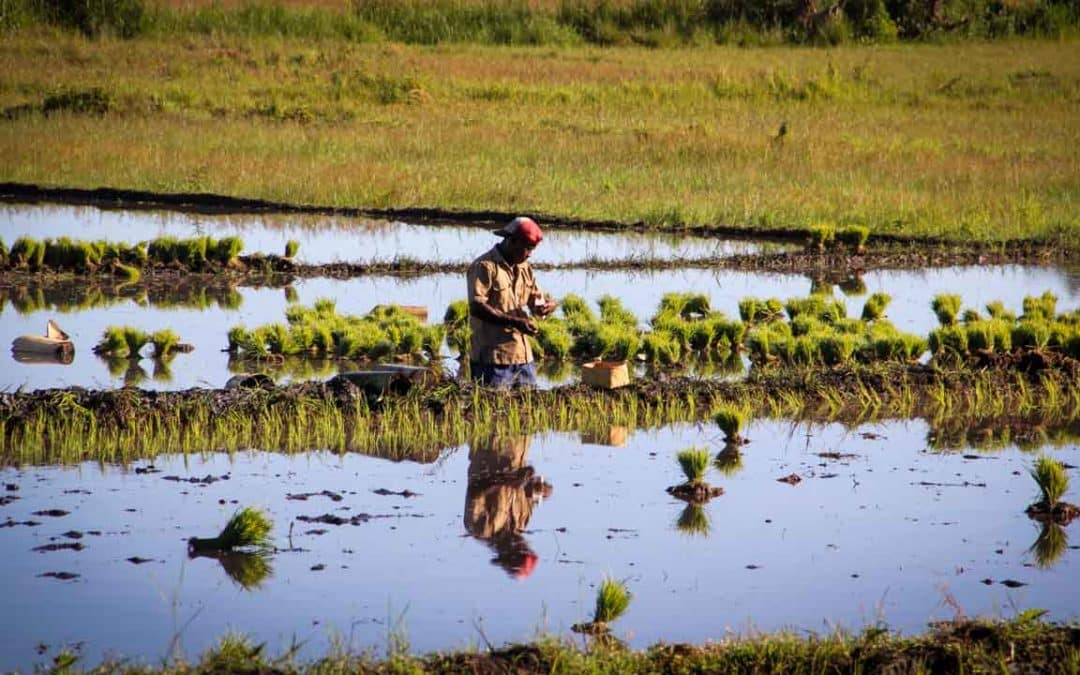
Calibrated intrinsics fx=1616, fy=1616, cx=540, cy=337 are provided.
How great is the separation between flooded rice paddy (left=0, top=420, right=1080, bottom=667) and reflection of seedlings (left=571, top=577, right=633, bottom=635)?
100 mm

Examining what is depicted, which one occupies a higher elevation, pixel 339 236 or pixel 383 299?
pixel 339 236

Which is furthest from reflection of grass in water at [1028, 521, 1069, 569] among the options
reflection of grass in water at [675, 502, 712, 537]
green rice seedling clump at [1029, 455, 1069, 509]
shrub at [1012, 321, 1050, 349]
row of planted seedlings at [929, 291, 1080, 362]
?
shrub at [1012, 321, 1050, 349]

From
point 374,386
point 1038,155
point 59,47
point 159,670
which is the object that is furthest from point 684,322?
point 59,47

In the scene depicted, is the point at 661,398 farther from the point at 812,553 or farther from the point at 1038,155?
the point at 1038,155

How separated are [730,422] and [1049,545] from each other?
2.15 metres

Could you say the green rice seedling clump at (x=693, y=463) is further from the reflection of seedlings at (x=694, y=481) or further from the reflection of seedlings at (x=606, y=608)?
the reflection of seedlings at (x=606, y=608)

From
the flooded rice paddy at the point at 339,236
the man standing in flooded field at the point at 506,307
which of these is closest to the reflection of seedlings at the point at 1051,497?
the man standing in flooded field at the point at 506,307

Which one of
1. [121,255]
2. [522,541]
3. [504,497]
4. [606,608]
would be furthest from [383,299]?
[606,608]

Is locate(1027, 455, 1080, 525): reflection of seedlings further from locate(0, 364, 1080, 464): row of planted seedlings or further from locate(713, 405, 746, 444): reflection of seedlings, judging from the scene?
locate(0, 364, 1080, 464): row of planted seedlings

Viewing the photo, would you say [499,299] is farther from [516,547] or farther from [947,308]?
[947,308]

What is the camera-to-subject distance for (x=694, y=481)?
804 centimetres

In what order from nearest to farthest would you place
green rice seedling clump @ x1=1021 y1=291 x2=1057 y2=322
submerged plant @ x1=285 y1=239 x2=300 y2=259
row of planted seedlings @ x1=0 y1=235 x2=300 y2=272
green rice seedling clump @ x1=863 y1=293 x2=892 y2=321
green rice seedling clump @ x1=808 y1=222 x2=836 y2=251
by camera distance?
green rice seedling clump @ x1=1021 y1=291 x2=1057 y2=322 → green rice seedling clump @ x1=863 y1=293 x2=892 y2=321 → row of planted seedlings @ x1=0 y1=235 x2=300 y2=272 → submerged plant @ x1=285 y1=239 x2=300 y2=259 → green rice seedling clump @ x1=808 y1=222 x2=836 y2=251

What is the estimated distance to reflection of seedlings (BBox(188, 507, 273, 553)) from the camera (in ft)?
22.0

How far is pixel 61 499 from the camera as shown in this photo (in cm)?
755
